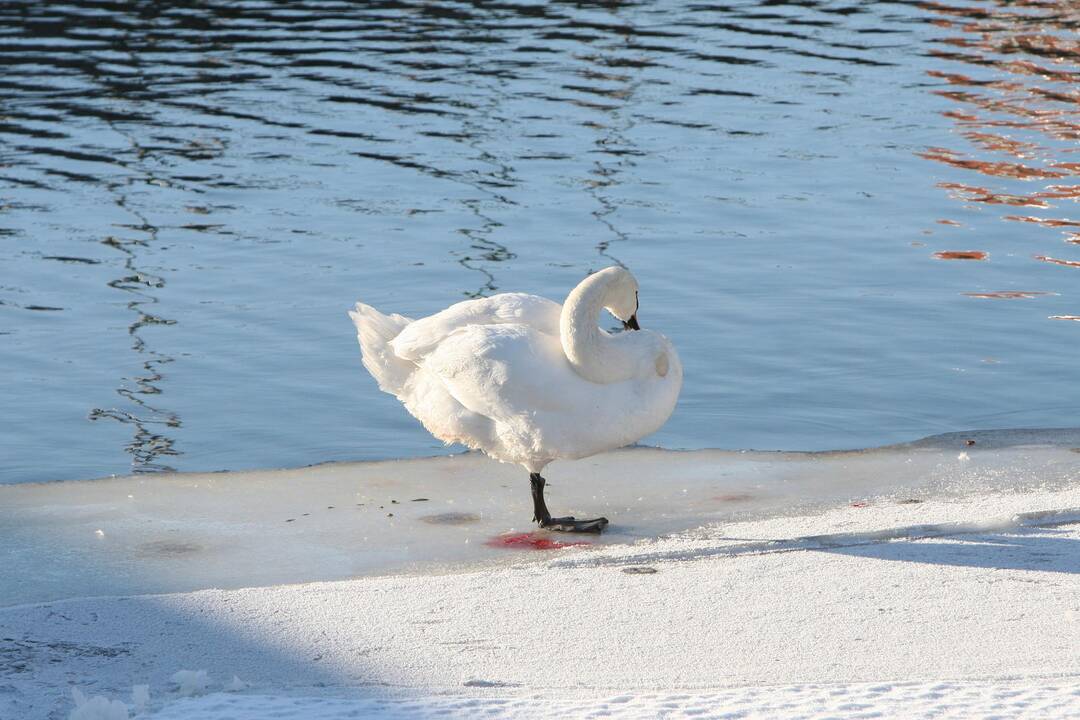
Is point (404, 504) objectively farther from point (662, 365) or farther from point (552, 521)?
point (662, 365)

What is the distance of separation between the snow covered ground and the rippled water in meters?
1.99

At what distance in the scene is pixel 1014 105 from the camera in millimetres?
16188

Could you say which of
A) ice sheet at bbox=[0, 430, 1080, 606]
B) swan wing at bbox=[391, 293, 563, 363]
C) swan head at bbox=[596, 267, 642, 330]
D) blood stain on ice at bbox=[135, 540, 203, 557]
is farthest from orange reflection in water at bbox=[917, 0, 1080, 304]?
blood stain on ice at bbox=[135, 540, 203, 557]

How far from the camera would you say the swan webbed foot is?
6297 millimetres

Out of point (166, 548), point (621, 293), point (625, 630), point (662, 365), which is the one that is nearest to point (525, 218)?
point (621, 293)

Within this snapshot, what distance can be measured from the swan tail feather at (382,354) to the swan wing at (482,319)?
173 mm

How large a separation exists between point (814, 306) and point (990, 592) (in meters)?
4.86

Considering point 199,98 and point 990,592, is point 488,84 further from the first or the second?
point 990,592

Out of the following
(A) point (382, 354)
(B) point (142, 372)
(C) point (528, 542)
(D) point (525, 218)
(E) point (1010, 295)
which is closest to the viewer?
(C) point (528, 542)

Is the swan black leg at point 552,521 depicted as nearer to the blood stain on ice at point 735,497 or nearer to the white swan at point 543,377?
the white swan at point 543,377

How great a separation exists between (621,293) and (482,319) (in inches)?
21.5

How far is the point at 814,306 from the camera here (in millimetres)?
10000

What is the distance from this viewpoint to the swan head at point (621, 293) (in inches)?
249

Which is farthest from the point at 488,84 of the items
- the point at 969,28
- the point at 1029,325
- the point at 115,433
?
the point at 115,433
